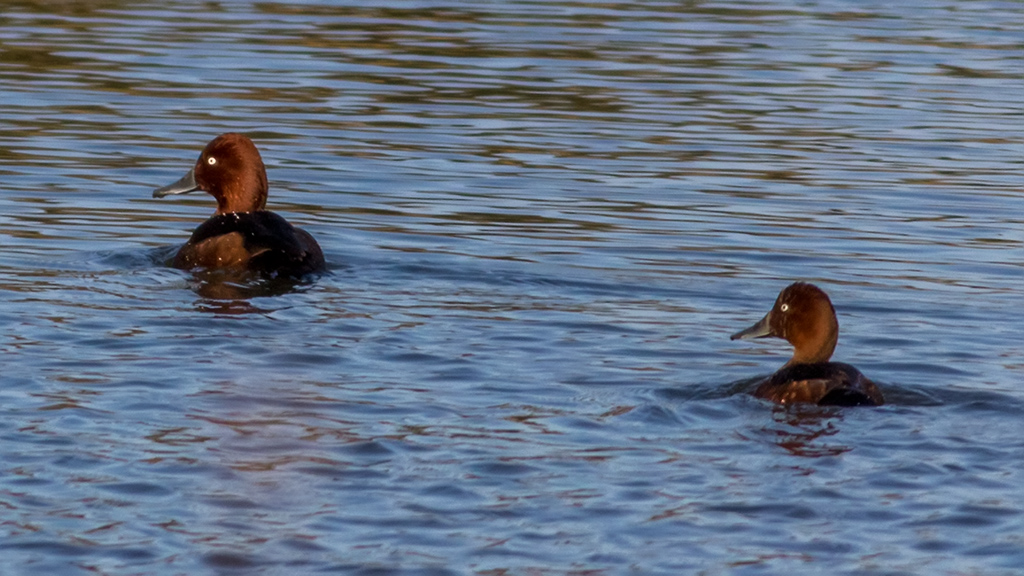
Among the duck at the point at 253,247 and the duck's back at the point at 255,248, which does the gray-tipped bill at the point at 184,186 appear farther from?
the duck's back at the point at 255,248

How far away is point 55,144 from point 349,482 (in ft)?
32.5

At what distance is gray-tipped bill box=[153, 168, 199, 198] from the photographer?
40.6 feet

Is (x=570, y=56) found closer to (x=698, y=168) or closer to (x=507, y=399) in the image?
(x=698, y=168)

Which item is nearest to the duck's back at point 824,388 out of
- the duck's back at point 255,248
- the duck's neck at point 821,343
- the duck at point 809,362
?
the duck at point 809,362

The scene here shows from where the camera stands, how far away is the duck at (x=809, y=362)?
8.15 meters

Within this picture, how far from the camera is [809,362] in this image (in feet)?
28.4

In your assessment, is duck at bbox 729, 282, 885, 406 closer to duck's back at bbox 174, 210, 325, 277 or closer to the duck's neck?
the duck's neck

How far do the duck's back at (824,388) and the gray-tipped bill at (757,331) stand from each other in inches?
32.0

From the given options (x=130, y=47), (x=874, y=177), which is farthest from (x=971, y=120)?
(x=130, y=47)

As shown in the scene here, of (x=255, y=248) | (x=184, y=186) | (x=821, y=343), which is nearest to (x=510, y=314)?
(x=255, y=248)

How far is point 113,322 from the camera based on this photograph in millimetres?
9438

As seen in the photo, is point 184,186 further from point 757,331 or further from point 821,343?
point 821,343

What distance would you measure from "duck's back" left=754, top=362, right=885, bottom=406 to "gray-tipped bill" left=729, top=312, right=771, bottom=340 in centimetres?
81

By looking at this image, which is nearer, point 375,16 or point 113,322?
point 113,322
